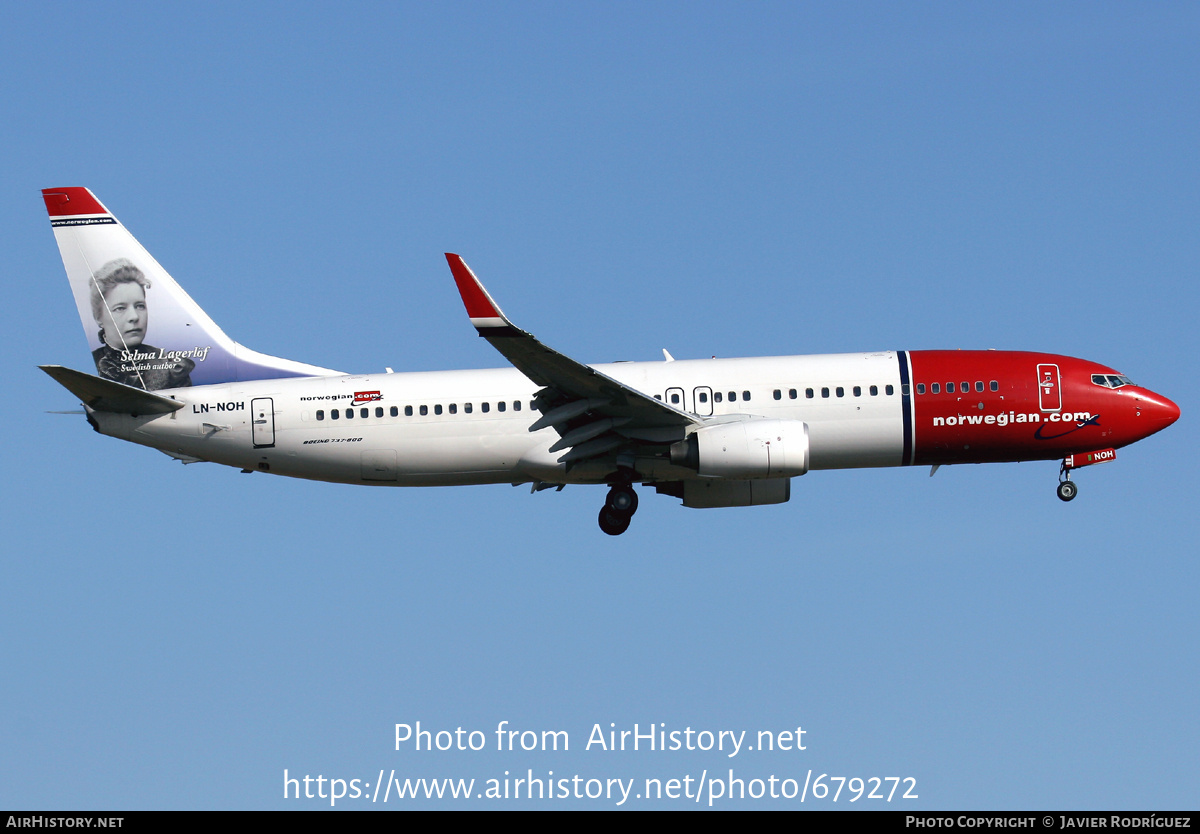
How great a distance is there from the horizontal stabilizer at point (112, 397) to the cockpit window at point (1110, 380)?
2462 centimetres

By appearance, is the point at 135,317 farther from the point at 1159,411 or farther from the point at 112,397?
the point at 1159,411

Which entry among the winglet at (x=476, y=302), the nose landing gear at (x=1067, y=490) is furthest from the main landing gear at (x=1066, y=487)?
the winglet at (x=476, y=302)

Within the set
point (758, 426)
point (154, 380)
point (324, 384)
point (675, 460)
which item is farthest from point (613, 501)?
point (154, 380)

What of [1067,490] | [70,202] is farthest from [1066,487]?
[70,202]

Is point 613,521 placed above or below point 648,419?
below

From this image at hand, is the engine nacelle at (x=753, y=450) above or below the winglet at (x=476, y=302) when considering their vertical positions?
below

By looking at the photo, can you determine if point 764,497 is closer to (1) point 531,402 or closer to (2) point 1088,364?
(1) point 531,402

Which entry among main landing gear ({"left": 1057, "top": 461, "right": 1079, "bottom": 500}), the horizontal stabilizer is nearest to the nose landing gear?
main landing gear ({"left": 1057, "top": 461, "right": 1079, "bottom": 500})

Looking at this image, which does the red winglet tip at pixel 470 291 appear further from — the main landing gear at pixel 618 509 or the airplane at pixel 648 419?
the main landing gear at pixel 618 509

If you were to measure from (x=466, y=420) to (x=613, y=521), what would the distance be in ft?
15.6

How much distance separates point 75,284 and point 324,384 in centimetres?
794

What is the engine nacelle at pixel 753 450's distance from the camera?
34.9 m

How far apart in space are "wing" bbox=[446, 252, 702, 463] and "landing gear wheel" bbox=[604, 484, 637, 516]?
3.87 feet

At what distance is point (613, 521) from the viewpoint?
37.5 metres
